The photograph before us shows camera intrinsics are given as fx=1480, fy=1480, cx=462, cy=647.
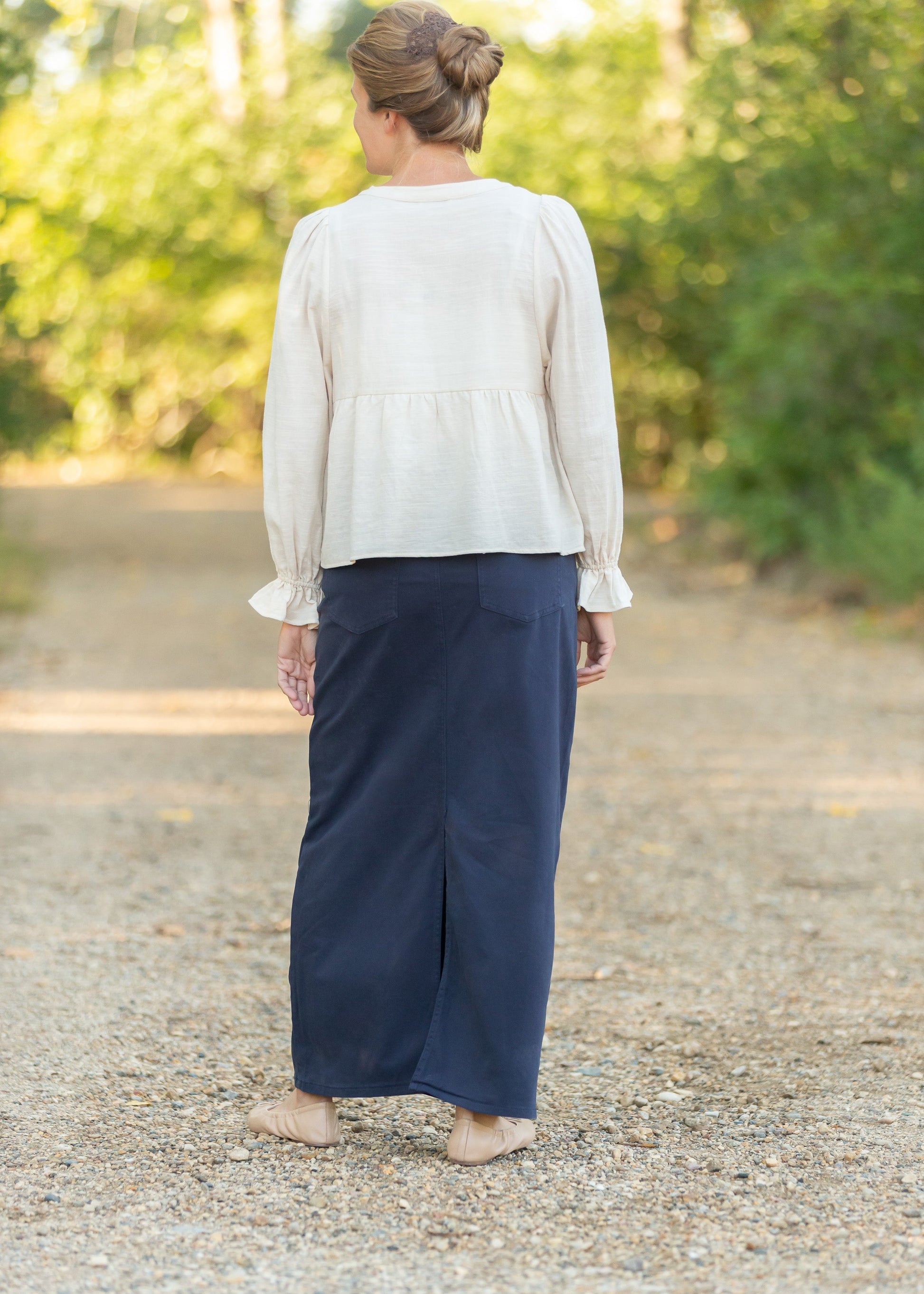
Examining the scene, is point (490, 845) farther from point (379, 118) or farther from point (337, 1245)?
point (379, 118)

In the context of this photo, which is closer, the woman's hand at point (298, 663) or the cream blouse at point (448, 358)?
the cream blouse at point (448, 358)

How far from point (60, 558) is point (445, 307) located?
12.0 metres

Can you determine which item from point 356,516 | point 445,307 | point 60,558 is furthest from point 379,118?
point 60,558

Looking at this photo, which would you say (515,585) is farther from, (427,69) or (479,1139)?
(479,1139)

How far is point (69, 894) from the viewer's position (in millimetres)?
4297

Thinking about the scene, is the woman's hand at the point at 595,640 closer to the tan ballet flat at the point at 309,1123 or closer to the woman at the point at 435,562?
the woman at the point at 435,562

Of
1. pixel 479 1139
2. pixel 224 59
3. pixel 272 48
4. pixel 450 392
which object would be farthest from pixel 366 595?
pixel 224 59

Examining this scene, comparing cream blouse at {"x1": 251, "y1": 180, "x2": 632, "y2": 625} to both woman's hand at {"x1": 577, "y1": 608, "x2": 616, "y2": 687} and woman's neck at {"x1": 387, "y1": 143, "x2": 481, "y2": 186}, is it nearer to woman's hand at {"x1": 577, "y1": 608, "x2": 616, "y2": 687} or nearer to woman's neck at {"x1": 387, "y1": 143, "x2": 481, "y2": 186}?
woman's neck at {"x1": 387, "y1": 143, "x2": 481, "y2": 186}

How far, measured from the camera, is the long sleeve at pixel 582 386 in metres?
2.45

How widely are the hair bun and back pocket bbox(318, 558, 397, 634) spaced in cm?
79

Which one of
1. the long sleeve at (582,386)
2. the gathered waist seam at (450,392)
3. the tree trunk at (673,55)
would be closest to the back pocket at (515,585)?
the long sleeve at (582,386)

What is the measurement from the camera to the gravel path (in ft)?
7.41

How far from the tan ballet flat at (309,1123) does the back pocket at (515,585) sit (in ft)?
3.05

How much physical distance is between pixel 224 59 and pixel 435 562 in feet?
64.5
